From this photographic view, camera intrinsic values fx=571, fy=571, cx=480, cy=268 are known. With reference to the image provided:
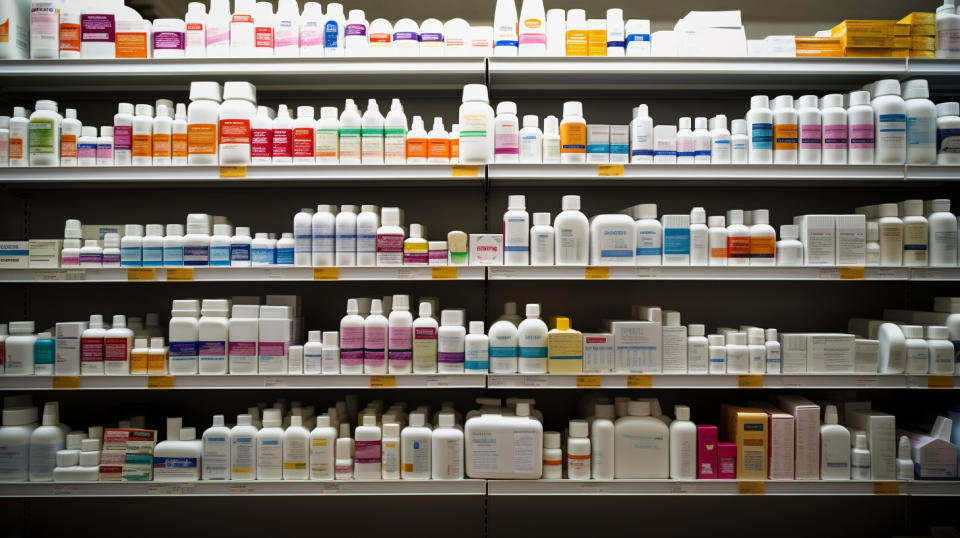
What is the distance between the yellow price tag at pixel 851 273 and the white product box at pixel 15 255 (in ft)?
12.2

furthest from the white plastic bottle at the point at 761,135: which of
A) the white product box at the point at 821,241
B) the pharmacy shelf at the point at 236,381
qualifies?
the pharmacy shelf at the point at 236,381

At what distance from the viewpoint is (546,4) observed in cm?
315

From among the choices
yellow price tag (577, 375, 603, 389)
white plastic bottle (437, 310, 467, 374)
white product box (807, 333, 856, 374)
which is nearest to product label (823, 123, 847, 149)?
white product box (807, 333, 856, 374)

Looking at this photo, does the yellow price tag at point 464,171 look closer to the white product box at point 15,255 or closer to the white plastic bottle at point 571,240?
the white plastic bottle at point 571,240

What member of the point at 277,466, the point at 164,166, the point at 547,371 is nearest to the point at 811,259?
the point at 547,371

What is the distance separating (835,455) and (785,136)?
1.45m

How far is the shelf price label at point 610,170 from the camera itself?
8.52ft

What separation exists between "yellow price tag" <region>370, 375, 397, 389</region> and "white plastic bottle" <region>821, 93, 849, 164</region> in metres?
2.20

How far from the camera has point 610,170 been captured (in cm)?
260

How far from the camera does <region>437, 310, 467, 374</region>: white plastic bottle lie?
2.56m

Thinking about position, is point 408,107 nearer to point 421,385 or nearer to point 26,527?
point 421,385

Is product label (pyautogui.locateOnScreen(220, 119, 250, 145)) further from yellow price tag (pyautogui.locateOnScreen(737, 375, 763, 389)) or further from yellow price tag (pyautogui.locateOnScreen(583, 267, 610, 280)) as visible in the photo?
yellow price tag (pyautogui.locateOnScreen(737, 375, 763, 389))

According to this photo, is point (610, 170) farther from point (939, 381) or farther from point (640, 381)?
point (939, 381)

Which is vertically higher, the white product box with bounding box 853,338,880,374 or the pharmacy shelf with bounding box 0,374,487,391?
the white product box with bounding box 853,338,880,374
